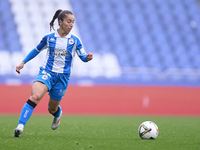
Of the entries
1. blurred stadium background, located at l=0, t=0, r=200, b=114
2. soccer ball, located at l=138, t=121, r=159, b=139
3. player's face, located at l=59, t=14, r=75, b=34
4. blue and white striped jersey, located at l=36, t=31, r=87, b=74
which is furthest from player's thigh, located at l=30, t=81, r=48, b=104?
blurred stadium background, located at l=0, t=0, r=200, b=114

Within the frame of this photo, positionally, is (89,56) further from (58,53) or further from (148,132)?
(148,132)

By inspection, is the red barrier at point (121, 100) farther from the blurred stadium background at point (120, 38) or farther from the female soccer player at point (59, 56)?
the female soccer player at point (59, 56)

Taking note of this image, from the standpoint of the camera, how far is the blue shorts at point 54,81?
623 centimetres

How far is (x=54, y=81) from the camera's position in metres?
6.42

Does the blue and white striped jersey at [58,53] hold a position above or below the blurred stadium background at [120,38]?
below

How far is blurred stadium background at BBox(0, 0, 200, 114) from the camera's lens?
16.5 meters

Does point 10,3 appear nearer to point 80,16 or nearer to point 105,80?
point 80,16

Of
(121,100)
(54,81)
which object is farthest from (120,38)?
(54,81)

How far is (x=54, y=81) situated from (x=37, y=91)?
0.51 m

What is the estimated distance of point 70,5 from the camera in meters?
20.4

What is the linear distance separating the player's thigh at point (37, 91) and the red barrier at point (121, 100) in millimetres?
8264

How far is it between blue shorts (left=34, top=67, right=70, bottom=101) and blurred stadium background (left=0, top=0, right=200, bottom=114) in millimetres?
8606

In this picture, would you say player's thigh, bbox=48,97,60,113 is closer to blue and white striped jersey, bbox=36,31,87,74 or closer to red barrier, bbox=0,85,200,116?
blue and white striped jersey, bbox=36,31,87,74

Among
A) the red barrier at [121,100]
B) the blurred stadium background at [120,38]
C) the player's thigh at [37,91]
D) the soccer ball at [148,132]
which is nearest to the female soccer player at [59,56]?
the player's thigh at [37,91]
